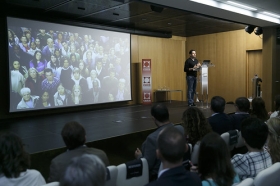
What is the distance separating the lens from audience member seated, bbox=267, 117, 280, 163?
215 cm

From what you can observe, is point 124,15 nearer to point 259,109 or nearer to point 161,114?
point 259,109

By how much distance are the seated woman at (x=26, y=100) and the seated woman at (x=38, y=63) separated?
54 centimetres

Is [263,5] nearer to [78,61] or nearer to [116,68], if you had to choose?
[116,68]

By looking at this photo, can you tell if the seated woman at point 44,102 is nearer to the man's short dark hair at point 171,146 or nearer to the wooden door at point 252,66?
the man's short dark hair at point 171,146

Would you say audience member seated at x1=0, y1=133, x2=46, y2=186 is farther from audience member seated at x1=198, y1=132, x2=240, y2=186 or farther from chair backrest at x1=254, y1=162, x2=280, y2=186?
chair backrest at x1=254, y1=162, x2=280, y2=186

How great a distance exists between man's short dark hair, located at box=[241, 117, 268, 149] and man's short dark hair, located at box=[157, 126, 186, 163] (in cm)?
84

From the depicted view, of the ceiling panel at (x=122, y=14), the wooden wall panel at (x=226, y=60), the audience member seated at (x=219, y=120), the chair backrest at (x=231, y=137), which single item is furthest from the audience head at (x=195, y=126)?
the wooden wall panel at (x=226, y=60)

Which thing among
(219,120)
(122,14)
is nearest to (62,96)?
(122,14)

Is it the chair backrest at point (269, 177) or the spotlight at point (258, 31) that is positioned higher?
the spotlight at point (258, 31)

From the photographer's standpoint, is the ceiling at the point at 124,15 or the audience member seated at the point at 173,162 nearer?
the audience member seated at the point at 173,162

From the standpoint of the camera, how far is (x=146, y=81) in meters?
8.68

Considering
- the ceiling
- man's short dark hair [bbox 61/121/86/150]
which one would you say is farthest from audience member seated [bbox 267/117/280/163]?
the ceiling

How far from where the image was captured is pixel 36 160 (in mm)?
3070

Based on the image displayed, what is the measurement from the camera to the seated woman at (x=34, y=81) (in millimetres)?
6168
